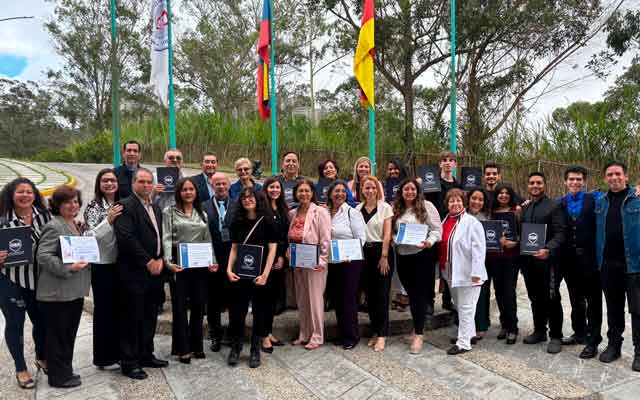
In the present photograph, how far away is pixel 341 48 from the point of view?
17344 millimetres

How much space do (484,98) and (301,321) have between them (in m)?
13.6

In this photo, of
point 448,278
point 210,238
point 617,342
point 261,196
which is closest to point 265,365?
point 210,238

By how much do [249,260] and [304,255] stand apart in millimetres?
519

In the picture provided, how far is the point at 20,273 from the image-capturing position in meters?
3.85

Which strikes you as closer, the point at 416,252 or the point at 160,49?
the point at 416,252

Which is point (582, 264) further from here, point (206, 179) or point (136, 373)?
point (136, 373)

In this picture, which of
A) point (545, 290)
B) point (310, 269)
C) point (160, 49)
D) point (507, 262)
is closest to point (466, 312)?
point (507, 262)

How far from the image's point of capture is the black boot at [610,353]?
4.45m

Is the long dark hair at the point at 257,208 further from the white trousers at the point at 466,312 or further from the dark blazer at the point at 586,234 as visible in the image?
the dark blazer at the point at 586,234

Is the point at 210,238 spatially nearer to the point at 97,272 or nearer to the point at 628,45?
the point at 97,272

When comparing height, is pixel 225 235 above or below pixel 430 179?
below

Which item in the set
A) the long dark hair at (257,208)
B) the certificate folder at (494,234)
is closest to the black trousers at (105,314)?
the long dark hair at (257,208)

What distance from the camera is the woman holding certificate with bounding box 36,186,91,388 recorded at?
12.4 ft

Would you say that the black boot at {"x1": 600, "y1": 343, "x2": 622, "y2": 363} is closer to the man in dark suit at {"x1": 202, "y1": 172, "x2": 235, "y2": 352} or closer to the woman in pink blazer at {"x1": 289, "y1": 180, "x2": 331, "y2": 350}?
the woman in pink blazer at {"x1": 289, "y1": 180, "x2": 331, "y2": 350}
